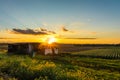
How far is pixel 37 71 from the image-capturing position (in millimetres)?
24953

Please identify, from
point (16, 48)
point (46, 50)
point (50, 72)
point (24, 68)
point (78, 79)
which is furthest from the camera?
point (16, 48)

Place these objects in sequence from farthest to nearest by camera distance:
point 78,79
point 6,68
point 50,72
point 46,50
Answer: point 46,50, point 6,68, point 50,72, point 78,79

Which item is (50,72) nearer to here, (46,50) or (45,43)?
(46,50)

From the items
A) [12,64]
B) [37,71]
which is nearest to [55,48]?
[12,64]

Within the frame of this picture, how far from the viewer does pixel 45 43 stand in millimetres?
87312

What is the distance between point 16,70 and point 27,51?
2089 inches

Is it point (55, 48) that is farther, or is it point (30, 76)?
point (55, 48)

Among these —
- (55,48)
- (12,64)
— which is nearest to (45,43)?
(55,48)

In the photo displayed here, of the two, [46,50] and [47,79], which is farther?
[46,50]

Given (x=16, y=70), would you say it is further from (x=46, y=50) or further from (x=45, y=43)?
(x=45, y=43)

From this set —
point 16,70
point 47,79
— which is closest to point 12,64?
point 16,70

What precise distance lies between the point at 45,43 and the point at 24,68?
60.0 metres

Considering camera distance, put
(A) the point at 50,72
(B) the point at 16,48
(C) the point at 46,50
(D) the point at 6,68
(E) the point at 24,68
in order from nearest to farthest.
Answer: (A) the point at 50,72 < (E) the point at 24,68 < (D) the point at 6,68 < (C) the point at 46,50 < (B) the point at 16,48

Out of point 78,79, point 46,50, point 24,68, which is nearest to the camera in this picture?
point 78,79
